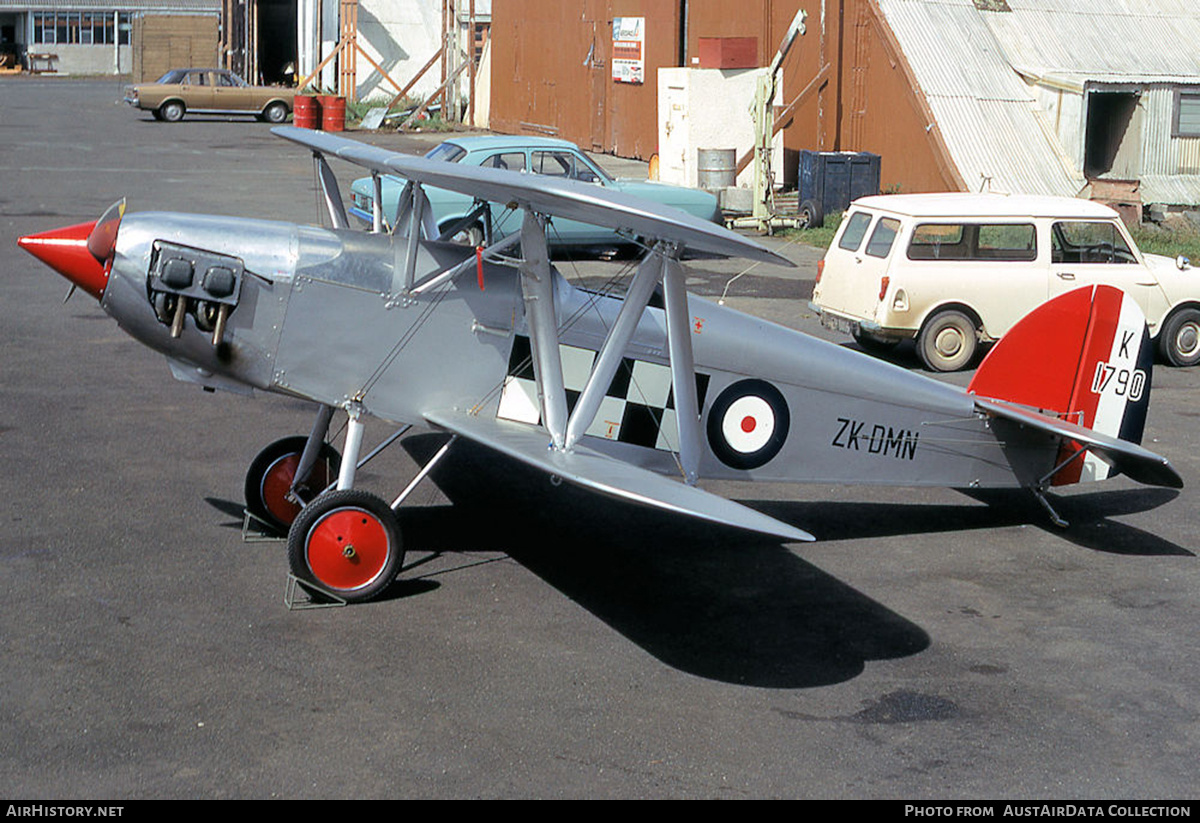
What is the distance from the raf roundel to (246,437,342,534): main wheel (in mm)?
2358

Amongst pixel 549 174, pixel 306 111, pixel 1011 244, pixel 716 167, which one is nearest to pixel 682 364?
pixel 1011 244

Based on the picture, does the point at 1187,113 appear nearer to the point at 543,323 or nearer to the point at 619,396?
the point at 619,396

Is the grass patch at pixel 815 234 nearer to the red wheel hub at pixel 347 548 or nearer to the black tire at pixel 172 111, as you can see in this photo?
the red wheel hub at pixel 347 548

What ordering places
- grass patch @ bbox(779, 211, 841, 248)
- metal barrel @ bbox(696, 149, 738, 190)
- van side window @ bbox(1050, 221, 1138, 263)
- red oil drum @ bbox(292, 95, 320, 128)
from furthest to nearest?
red oil drum @ bbox(292, 95, 320, 128) → metal barrel @ bbox(696, 149, 738, 190) → grass patch @ bbox(779, 211, 841, 248) → van side window @ bbox(1050, 221, 1138, 263)

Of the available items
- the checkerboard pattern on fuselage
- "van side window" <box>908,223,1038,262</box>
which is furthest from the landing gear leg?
"van side window" <box>908,223,1038,262</box>

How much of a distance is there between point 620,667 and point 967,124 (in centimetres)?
1971

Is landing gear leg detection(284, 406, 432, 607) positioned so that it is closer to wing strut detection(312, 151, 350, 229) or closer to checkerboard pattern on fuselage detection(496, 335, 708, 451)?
checkerboard pattern on fuselage detection(496, 335, 708, 451)

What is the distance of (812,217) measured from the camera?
2289cm

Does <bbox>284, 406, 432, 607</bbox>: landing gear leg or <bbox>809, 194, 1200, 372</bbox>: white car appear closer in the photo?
<bbox>284, 406, 432, 607</bbox>: landing gear leg

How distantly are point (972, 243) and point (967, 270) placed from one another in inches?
12.3

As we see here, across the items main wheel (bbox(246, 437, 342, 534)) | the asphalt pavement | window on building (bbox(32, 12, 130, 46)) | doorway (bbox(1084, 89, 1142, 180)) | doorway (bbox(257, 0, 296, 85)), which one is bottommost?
the asphalt pavement

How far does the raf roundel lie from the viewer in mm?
7836
